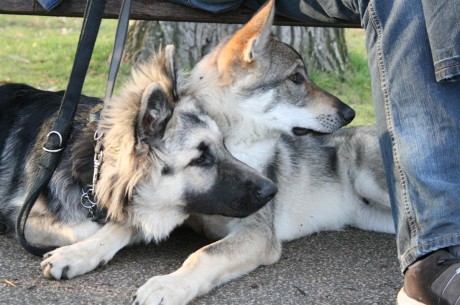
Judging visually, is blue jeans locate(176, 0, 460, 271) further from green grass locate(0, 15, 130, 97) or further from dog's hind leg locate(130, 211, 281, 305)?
green grass locate(0, 15, 130, 97)

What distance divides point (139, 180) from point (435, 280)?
61.0 inches

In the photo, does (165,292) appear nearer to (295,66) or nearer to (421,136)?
(421,136)

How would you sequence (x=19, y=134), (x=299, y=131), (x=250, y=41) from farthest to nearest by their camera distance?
(x=299, y=131) → (x=19, y=134) → (x=250, y=41)

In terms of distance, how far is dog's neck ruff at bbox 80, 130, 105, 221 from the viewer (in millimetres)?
3889

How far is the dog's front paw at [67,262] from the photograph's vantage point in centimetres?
367

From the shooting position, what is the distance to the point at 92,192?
395 cm

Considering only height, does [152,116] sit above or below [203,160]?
above

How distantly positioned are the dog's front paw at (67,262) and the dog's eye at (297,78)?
5.49 ft

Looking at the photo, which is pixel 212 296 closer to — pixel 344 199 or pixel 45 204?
pixel 45 204

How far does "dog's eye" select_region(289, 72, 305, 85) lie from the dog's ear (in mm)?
296

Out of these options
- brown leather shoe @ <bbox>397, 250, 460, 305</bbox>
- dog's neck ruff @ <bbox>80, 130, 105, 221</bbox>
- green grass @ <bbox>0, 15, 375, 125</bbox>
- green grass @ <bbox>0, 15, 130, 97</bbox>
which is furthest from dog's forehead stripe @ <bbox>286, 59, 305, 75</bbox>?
green grass @ <bbox>0, 15, 130, 97</bbox>

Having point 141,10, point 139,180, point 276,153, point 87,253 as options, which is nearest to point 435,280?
point 139,180

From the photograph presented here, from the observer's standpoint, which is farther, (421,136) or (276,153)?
(276,153)

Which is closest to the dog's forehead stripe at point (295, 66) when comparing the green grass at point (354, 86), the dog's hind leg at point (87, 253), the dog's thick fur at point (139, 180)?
the dog's thick fur at point (139, 180)
